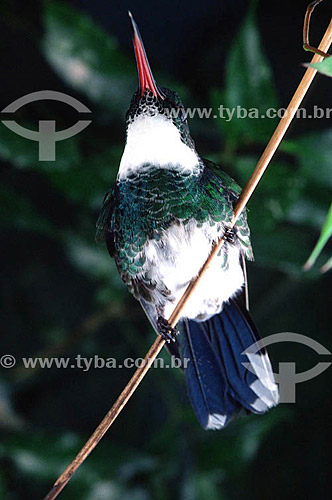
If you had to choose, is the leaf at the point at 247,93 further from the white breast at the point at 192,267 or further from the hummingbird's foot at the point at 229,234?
the hummingbird's foot at the point at 229,234

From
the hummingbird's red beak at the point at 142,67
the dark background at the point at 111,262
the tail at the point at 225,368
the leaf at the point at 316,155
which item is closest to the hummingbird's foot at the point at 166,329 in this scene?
the tail at the point at 225,368

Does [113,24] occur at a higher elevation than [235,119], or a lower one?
higher

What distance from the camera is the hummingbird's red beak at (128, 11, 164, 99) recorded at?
453 mm

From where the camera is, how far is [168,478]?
1.51 meters

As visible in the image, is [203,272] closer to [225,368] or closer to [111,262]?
[225,368]

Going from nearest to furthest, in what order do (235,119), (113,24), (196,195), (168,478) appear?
(196,195), (235,119), (168,478), (113,24)

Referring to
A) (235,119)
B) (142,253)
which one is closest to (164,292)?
(142,253)

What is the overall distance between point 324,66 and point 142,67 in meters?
0.15

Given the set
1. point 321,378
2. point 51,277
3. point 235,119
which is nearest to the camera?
point 235,119

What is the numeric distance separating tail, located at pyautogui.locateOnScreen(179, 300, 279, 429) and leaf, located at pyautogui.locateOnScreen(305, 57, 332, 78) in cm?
43

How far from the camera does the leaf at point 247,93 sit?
122 centimetres

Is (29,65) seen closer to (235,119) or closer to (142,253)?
(235,119)

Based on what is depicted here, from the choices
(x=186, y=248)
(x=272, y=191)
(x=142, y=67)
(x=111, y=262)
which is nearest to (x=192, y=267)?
(x=186, y=248)

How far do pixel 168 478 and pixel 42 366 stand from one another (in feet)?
1.50
